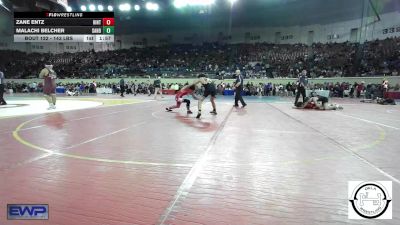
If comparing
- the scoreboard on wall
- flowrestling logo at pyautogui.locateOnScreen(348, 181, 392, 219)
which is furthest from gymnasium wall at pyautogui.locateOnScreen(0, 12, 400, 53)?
flowrestling logo at pyautogui.locateOnScreen(348, 181, 392, 219)

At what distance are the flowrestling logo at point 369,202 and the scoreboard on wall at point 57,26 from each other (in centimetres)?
1802

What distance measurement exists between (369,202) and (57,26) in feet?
61.5

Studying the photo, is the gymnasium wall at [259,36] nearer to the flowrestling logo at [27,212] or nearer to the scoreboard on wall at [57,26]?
the scoreboard on wall at [57,26]

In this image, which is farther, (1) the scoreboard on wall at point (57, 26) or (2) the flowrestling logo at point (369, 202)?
(1) the scoreboard on wall at point (57, 26)

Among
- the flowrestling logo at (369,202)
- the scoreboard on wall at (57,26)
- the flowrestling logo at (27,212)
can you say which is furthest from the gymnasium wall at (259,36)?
the flowrestling logo at (27,212)

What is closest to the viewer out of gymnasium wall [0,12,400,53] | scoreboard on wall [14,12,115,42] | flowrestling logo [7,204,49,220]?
flowrestling logo [7,204,49,220]

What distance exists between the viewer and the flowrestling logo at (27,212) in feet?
9.74

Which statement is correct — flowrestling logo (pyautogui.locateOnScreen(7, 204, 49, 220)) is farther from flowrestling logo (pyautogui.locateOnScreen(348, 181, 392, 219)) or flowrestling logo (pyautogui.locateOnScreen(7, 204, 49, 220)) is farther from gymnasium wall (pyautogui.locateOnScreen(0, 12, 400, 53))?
gymnasium wall (pyautogui.locateOnScreen(0, 12, 400, 53))

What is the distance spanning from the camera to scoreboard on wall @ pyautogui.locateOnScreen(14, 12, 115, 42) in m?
18.4

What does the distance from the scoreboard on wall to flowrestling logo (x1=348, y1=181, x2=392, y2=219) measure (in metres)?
18.0

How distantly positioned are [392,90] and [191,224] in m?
27.0

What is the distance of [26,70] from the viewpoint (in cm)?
4253

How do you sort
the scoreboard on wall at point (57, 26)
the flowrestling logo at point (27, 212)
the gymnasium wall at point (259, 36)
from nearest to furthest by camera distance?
the flowrestling logo at point (27, 212) < the scoreboard on wall at point (57, 26) < the gymnasium wall at point (259, 36)

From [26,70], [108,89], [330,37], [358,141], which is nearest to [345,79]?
[330,37]
